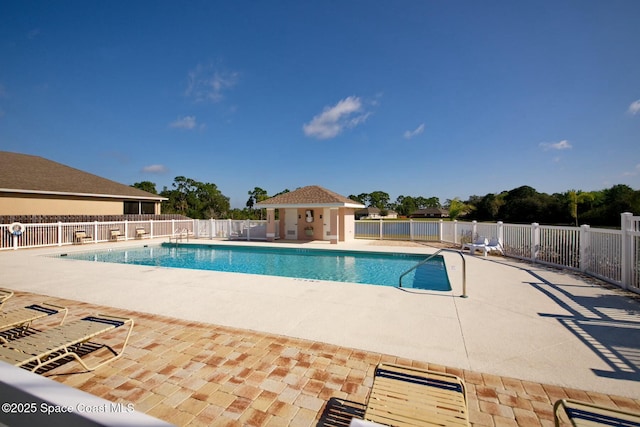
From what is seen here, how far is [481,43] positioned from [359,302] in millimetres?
13451

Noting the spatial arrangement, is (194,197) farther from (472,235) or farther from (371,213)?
(472,235)

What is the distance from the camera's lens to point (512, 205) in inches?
1897

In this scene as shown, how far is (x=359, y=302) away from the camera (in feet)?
17.6

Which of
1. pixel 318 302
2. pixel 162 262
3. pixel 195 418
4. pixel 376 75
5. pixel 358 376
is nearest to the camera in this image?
pixel 195 418

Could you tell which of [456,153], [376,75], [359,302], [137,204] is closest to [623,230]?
[359,302]

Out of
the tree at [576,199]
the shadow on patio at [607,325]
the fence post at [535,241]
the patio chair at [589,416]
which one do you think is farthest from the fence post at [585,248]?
the tree at [576,199]

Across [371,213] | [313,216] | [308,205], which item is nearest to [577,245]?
[308,205]

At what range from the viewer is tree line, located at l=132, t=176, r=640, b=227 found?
109ft

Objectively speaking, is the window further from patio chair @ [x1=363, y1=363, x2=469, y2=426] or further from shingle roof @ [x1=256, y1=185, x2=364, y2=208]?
patio chair @ [x1=363, y1=363, x2=469, y2=426]

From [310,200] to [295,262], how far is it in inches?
229

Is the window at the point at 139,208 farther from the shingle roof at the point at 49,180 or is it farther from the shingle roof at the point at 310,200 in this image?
the shingle roof at the point at 310,200

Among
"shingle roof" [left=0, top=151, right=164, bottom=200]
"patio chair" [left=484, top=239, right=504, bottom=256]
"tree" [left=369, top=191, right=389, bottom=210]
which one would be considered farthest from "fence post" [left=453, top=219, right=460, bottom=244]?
"tree" [left=369, top=191, right=389, bottom=210]

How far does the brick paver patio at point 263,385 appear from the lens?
7.90 feet

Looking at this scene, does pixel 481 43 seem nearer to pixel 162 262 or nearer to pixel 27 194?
pixel 162 262
